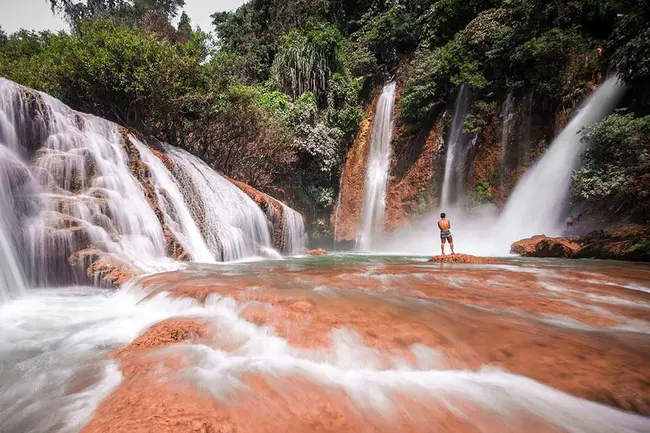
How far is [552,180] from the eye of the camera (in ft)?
35.9

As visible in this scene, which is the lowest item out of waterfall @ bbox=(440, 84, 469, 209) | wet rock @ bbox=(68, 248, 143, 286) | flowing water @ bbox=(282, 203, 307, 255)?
A: wet rock @ bbox=(68, 248, 143, 286)

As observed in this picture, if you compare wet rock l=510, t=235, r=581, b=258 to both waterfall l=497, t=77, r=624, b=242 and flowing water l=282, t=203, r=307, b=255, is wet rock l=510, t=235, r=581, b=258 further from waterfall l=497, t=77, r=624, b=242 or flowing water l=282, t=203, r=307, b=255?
flowing water l=282, t=203, r=307, b=255

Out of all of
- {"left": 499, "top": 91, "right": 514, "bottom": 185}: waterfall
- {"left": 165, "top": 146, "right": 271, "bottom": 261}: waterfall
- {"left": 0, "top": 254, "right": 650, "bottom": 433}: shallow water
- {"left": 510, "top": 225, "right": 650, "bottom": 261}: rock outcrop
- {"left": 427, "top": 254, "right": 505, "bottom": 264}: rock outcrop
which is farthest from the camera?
{"left": 499, "top": 91, "right": 514, "bottom": 185}: waterfall

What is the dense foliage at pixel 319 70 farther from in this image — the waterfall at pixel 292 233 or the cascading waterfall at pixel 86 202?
the waterfall at pixel 292 233

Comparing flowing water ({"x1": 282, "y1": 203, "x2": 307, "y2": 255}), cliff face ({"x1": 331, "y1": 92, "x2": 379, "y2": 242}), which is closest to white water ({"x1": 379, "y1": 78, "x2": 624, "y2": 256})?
cliff face ({"x1": 331, "y1": 92, "x2": 379, "y2": 242})

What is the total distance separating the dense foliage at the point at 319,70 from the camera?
32.5 ft

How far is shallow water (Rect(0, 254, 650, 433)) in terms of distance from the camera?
1.47 m

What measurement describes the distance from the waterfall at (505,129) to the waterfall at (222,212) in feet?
36.0

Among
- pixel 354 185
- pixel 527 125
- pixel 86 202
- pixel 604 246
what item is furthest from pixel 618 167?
pixel 86 202

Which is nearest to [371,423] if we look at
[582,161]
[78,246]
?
[78,246]

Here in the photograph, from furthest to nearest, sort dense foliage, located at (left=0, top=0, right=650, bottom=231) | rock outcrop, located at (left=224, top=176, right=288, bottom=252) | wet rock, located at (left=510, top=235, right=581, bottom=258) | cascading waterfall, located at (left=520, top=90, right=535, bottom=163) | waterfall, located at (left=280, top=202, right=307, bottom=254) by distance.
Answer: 1. cascading waterfall, located at (left=520, top=90, right=535, bottom=163)
2. waterfall, located at (left=280, top=202, right=307, bottom=254)
3. rock outcrop, located at (left=224, top=176, right=288, bottom=252)
4. dense foliage, located at (left=0, top=0, right=650, bottom=231)
5. wet rock, located at (left=510, top=235, right=581, bottom=258)

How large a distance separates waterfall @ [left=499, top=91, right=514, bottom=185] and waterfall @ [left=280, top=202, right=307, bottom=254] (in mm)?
9506

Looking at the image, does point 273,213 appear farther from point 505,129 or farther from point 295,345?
point 505,129

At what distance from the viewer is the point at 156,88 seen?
34.8 feet
